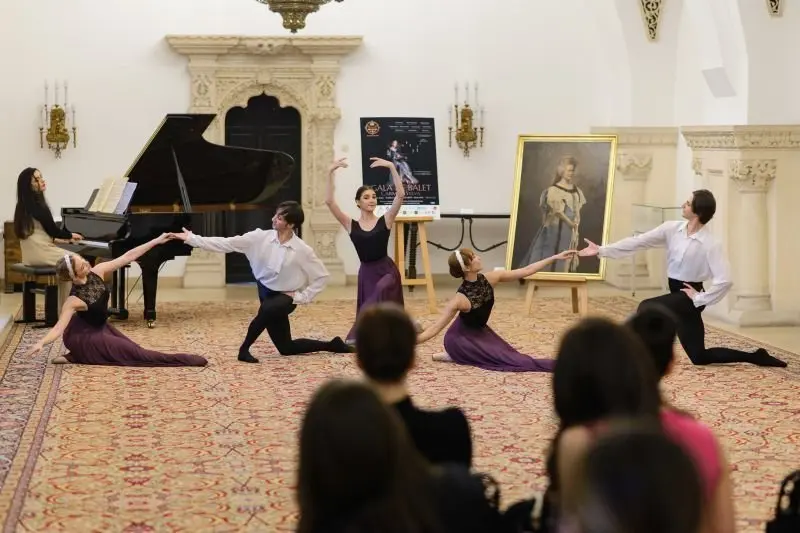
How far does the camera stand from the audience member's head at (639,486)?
1.85 meters

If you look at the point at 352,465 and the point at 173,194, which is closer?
the point at 352,465

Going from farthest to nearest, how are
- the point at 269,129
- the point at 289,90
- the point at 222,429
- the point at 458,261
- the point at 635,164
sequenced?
the point at 269,129
the point at 289,90
the point at 635,164
the point at 458,261
the point at 222,429

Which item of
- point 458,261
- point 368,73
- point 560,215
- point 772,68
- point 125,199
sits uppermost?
point 368,73

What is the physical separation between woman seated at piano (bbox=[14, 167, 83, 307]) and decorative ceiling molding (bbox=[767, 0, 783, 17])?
20.6ft

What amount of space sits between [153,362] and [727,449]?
4.17 meters

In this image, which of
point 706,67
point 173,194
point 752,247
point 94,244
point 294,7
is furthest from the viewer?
point 706,67

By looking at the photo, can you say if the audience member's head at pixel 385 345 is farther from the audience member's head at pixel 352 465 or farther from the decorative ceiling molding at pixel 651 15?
the decorative ceiling molding at pixel 651 15

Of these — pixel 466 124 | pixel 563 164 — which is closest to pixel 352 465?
pixel 563 164

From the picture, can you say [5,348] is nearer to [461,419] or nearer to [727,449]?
[727,449]

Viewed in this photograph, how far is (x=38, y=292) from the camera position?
11.4 m

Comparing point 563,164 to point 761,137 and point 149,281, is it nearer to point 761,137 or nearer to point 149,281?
point 761,137

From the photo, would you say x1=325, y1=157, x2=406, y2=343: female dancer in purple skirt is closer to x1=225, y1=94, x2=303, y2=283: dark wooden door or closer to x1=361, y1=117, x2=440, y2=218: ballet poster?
x1=361, y1=117, x2=440, y2=218: ballet poster

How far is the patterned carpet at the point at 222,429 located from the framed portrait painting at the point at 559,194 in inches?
76.7

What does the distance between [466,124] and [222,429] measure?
8.23 metres
